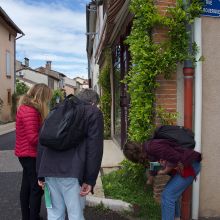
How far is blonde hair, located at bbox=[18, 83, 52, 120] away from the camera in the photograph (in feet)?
14.1

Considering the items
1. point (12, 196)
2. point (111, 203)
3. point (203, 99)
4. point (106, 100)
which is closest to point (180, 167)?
point (203, 99)

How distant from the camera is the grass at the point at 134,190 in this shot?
485 centimetres

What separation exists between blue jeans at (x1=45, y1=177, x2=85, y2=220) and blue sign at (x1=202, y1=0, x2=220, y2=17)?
105 inches

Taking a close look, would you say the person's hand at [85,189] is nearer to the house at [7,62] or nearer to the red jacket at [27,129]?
the red jacket at [27,129]

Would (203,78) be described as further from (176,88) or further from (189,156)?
(189,156)

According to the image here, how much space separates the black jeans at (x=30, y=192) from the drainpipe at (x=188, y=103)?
1.70 m

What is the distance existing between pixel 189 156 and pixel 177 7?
186cm

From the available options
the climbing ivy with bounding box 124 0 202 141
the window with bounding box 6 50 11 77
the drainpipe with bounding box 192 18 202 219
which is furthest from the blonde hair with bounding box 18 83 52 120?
the window with bounding box 6 50 11 77

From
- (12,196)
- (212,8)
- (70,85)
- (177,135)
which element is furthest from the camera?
(70,85)

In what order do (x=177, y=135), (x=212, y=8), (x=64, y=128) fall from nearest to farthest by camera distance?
1. (x=64, y=128)
2. (x=177, y=135)
3. (x=212, y=8)

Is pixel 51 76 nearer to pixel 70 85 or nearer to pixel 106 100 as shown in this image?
pixel 70 85

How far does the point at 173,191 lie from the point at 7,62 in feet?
80.1

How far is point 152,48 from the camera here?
4.70 meters

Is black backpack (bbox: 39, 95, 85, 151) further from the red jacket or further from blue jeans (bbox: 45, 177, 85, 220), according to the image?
the red jacket
